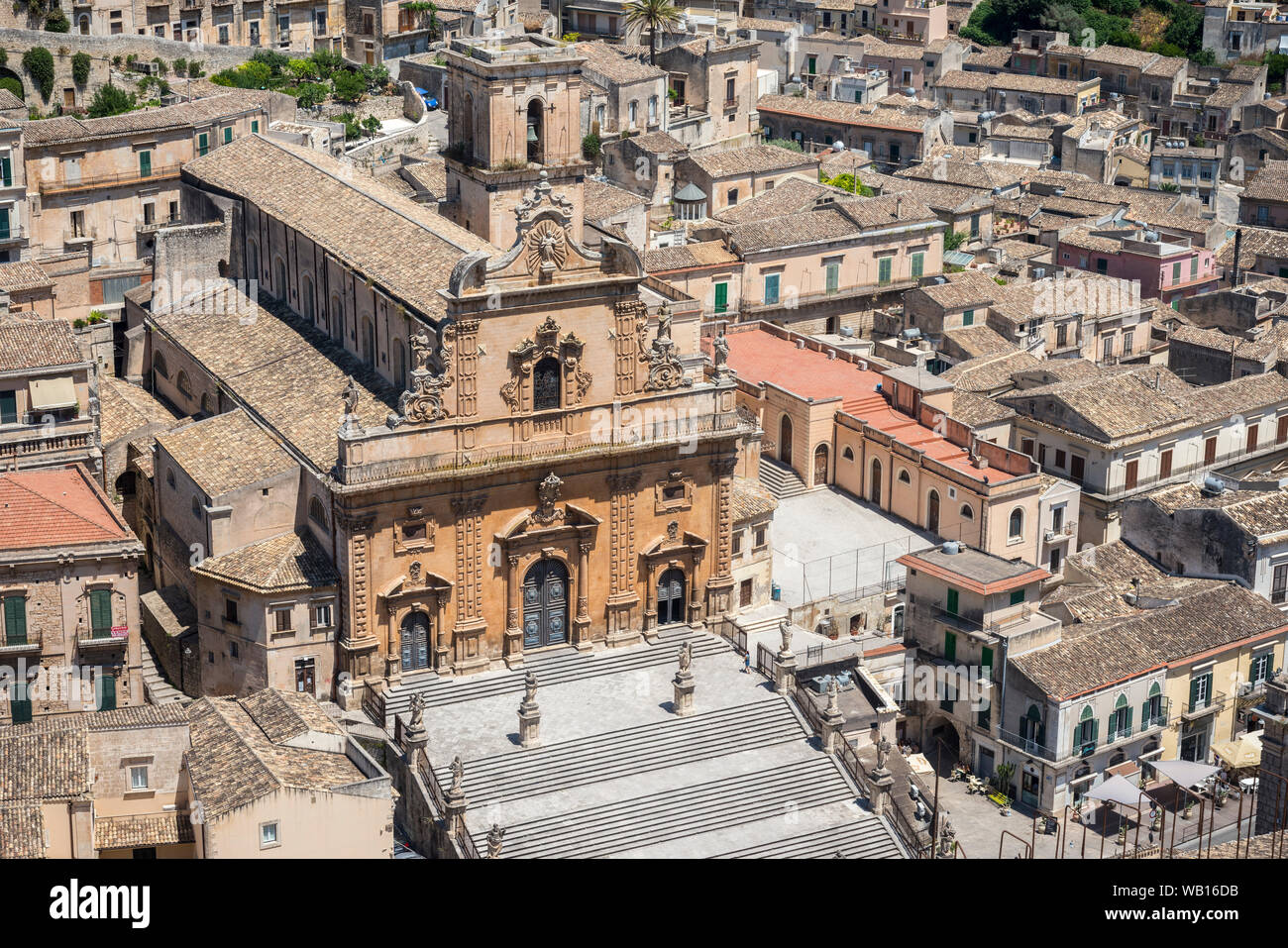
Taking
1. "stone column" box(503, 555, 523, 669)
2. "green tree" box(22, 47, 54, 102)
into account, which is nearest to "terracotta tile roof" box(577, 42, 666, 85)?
"green tree" box(22, 47, 54, 102)

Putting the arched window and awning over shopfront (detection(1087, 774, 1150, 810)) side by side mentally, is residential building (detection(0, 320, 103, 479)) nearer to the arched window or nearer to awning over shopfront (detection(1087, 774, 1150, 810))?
the arched window

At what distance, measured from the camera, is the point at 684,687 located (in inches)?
1993

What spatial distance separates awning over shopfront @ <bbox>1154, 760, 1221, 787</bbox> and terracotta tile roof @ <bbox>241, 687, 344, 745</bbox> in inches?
907

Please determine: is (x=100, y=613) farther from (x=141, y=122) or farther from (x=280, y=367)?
(x=141, y=122)

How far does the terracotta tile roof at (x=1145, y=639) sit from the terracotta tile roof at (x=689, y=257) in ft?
85.5

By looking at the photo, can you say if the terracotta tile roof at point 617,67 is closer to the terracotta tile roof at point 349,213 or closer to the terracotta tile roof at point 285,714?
the terracotta tile roof at point 349,213

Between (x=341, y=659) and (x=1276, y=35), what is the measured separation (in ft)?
344

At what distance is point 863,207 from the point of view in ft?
278

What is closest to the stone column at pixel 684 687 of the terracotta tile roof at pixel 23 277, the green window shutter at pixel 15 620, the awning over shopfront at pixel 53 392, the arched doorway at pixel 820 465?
the arched doorway at pixel 820 465

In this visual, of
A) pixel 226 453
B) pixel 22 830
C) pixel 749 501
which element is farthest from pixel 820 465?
pixel 22 830

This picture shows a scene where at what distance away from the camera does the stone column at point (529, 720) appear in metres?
48.9
